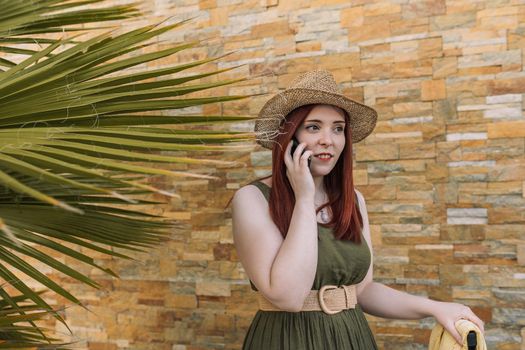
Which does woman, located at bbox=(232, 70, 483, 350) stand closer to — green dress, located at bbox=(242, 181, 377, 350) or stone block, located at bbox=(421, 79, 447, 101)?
green dress, located at bbox=(242, 181, 377, 350)

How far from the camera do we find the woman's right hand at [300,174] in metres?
1.93

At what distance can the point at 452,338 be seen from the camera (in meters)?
1.91

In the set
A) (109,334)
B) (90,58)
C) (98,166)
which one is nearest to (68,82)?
(90,58)

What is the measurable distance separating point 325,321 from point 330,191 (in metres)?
0.44

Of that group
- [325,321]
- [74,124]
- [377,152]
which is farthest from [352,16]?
[74,124]

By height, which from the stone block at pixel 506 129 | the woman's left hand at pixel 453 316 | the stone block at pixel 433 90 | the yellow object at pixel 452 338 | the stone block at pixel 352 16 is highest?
the stone block at pixel 352 16

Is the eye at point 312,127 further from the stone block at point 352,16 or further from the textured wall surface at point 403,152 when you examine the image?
the stone block at point 352,16

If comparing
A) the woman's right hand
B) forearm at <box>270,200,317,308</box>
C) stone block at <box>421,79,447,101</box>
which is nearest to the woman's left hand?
forearm at <box>270,200,317,308</box>

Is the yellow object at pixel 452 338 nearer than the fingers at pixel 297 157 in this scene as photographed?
Yes

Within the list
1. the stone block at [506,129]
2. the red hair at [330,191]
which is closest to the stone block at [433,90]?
the stone block at [506,129]

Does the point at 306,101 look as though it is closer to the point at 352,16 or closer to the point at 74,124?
the point at 74,124

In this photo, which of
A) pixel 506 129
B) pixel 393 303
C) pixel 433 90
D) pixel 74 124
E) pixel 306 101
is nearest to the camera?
pixel 74 124

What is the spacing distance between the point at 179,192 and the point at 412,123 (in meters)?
1.15

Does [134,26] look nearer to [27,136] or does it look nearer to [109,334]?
[109,334]
